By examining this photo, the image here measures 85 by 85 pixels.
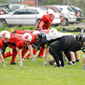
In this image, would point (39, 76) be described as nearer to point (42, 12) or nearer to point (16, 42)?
point (16, 42)

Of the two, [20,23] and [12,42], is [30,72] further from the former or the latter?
[20,23]

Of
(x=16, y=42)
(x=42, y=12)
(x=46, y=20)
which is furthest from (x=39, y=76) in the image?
(x=42, y=12)

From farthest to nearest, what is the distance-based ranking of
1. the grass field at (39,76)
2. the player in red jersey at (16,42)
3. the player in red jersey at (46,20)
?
the player in red jersey at (46,20) → the player in red jersey at (16,42) → the grass field at (39,76)

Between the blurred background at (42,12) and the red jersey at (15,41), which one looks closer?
the red jersey at (15,41)

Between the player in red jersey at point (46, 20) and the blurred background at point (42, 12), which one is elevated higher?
the player in red jersey at point (46, 20)

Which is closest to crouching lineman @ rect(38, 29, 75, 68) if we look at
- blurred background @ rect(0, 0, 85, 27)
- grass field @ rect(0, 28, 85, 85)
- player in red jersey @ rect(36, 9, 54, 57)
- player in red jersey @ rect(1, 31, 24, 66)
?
grass field @ rect(0, 28, 85, 85)

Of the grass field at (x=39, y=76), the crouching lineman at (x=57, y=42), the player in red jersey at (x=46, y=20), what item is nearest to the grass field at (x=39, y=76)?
the grass field at (x=39, y=76)

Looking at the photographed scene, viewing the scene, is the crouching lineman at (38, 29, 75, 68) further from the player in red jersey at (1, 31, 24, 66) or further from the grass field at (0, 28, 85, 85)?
the player in red jersey at (1, 31, 24, 66)

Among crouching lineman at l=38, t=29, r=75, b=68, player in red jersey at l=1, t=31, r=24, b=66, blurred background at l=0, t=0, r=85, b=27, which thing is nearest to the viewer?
crouching lineman at l=38, t=29, r=75, b=68

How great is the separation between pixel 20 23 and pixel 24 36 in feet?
45.1

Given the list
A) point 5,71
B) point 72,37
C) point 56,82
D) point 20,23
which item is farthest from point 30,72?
point 20,23

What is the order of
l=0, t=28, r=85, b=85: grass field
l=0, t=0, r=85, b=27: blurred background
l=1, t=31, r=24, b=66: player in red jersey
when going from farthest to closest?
l=0, t=0, r=85, b=27: blurred background → l=1, t=31, r=24, b=66: player in red jersey → l=0, t=28, r=85, b=85: grass field

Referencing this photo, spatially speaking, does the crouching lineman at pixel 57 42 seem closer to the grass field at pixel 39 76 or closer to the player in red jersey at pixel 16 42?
the grass field at pixel 39 76

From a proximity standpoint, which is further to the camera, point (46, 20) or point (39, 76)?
point (46, 20)
